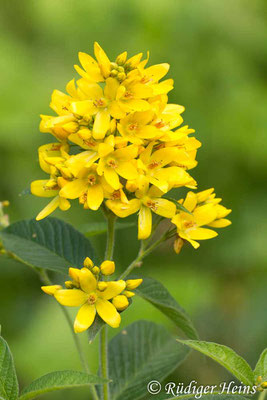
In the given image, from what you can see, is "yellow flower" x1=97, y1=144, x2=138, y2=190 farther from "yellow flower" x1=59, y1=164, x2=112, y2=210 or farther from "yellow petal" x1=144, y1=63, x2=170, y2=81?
"yellow petal" x1=144, y1=63, x2=170, y2=81

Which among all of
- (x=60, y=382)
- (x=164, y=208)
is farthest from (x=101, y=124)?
(x=60, y=382)

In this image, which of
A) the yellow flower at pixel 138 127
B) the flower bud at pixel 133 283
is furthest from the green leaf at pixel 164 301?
the yellow flower at pixel 138 127

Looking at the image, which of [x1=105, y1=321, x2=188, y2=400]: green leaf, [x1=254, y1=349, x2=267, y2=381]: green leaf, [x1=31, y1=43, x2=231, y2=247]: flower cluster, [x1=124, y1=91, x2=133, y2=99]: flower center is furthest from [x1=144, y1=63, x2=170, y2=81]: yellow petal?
[x1=105, y1=321, x2=188, y2=400]: green leaf

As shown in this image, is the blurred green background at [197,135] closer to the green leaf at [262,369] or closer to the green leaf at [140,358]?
the green leaf at [140,358]

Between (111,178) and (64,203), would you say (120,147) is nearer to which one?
(111,178)

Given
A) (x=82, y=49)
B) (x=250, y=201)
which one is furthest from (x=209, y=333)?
(x=82, y=49)

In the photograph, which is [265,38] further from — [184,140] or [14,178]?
[184,140]

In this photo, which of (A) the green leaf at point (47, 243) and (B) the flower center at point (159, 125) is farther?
(A) the green leaf at point (47, 243)
